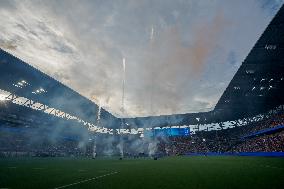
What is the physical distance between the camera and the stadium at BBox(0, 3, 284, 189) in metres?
10.1

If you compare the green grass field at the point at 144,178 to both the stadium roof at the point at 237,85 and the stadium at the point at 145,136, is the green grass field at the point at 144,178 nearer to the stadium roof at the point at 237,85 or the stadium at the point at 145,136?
the stadium at the point at 145,136

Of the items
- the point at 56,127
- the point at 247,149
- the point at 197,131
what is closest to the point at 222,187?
the point at 247,149

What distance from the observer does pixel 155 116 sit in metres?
66.8

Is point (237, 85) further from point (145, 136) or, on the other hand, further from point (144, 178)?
point (145, 136)

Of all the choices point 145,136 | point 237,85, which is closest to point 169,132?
point 145,136

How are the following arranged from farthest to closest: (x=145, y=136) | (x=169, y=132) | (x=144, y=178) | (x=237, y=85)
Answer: (x=145, y=136) → (x=169, y=132) → (x=237, y=85) → (x=144, y=178)

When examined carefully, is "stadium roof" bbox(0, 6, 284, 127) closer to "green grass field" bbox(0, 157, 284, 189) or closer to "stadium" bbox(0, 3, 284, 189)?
"stadium" bbox(0, 3, 284, 189)

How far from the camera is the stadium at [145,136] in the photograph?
1009cm

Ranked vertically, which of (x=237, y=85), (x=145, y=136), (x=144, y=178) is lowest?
(x=144, y=178)

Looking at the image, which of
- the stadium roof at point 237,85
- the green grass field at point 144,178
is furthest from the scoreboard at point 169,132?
the green grass field at point 144,178

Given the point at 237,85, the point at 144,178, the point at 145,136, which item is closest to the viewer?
the point at 144,178

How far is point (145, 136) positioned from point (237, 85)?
41493mm

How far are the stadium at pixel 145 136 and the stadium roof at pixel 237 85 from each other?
10 centimetres

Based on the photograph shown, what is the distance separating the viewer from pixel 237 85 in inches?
1396
